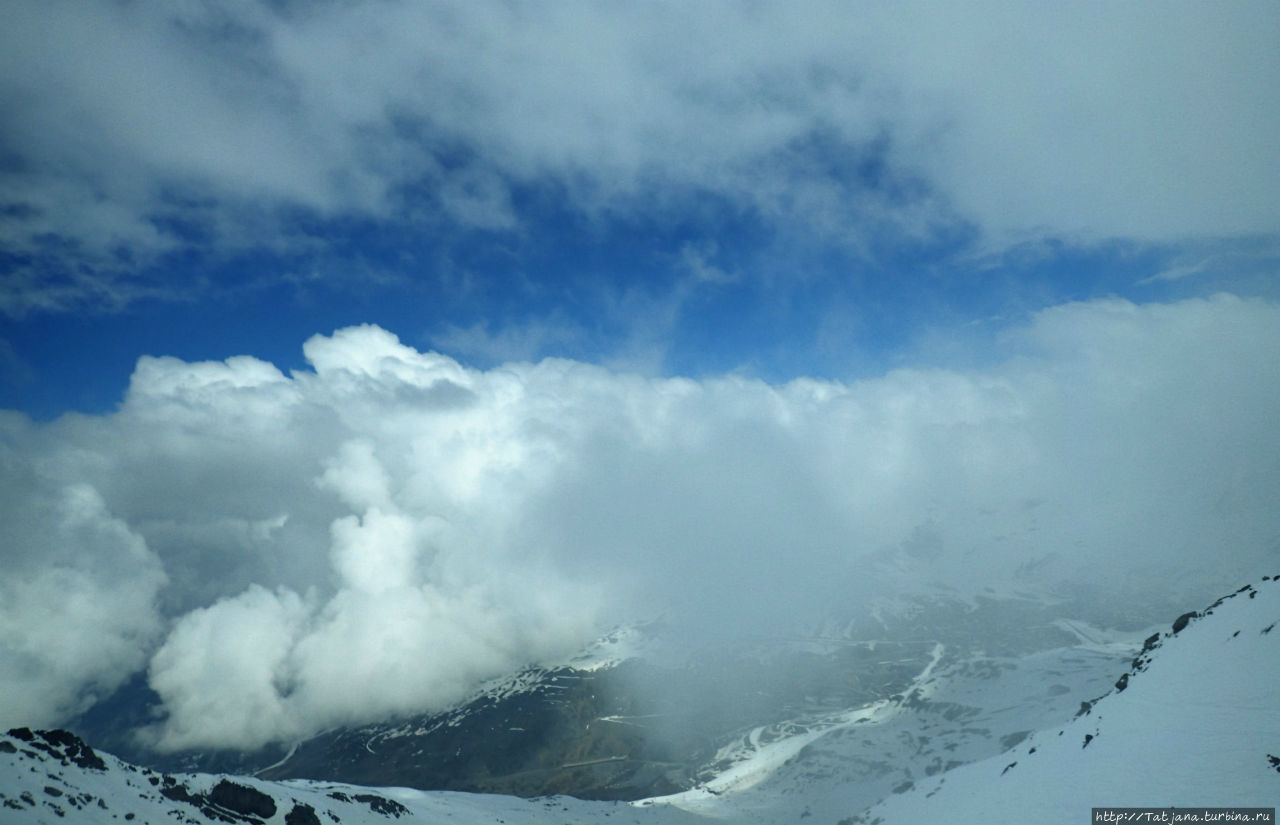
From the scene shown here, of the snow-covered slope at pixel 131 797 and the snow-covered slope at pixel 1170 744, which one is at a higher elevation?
the snow-covered slope at pixel 1170 744

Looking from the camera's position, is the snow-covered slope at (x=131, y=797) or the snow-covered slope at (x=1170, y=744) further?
the snow-covered slope at (x=131, y=797)

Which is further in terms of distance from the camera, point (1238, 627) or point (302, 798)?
point (302, 798)

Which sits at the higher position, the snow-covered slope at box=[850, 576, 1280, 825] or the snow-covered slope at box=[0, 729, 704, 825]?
the snow-covered slope at box=[850, 576, 1280, 825]

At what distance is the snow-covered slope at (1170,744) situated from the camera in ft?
124

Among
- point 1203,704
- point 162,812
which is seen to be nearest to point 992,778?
point 1203,704

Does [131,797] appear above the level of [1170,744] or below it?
below

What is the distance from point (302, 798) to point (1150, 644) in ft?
418

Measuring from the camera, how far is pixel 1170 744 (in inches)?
1768

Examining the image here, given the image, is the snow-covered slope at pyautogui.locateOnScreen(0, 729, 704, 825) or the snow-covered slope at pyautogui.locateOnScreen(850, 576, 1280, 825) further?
the snow-covered slope at pyautogui.locateOnScreen(0, 729, 704, 825)

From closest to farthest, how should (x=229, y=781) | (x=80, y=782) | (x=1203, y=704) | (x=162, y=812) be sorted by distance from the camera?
1. (x=1203, y=704)
2. (x=80, y=782)
3. (x=162, y=812)
4. (x=229, y=781)

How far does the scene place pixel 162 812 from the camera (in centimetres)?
6481

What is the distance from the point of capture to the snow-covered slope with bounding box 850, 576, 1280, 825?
3788 centimetres

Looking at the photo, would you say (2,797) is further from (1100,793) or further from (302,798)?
(1100,793)

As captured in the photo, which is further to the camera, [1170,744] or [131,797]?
[131,797]
